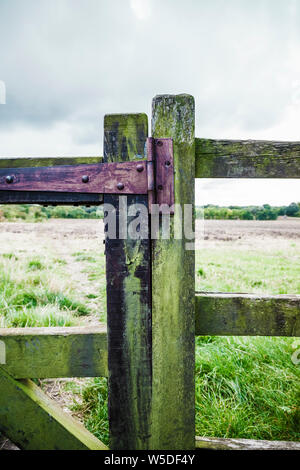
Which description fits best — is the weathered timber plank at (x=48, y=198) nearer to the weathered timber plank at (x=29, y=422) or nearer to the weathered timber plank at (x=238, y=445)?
the weathered timber plank at (x=29, y=422)

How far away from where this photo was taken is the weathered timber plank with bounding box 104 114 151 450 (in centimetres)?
111

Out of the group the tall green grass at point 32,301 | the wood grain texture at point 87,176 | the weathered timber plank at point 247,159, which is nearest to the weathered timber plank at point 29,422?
the wood grain texture at point 87,176

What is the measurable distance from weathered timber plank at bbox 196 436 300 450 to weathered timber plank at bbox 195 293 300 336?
67cm

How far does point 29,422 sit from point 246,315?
987 millimetres

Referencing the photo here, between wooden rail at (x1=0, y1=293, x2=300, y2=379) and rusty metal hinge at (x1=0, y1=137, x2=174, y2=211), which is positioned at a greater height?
rusty metal hinge at (x1=0, y1=137, x2=174, y2=211)

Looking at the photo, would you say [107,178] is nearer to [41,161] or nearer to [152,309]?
[41,161]

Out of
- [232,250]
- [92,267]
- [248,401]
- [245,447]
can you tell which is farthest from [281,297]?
[232,250]

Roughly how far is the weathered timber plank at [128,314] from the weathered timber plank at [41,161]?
75 mm

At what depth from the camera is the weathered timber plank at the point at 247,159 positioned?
3.72 ft

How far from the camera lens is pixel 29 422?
1204 millimetres

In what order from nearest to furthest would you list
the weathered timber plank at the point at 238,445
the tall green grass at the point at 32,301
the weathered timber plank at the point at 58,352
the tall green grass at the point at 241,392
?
the weathered timber plank at the point at 58,352 → the weathered timber plank at the point at 238,445 → the tall green grass at the point at 241,392 → the tall green grass at the point at 32,301

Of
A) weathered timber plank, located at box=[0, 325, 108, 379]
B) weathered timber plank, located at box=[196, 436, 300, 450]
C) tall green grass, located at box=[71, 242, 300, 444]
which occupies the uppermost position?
weathered timber plank, located at box=[0, 325, 108, 379]

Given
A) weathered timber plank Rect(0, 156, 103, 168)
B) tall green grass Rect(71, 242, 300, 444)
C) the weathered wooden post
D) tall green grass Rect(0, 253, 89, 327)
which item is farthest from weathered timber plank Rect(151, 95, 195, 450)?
tall green grass Rect(0, 253, 89, 327)

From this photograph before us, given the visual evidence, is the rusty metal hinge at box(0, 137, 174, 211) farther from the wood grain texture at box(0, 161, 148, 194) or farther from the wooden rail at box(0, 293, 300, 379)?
the wooden rail at box(0, 293, 300, 379)
